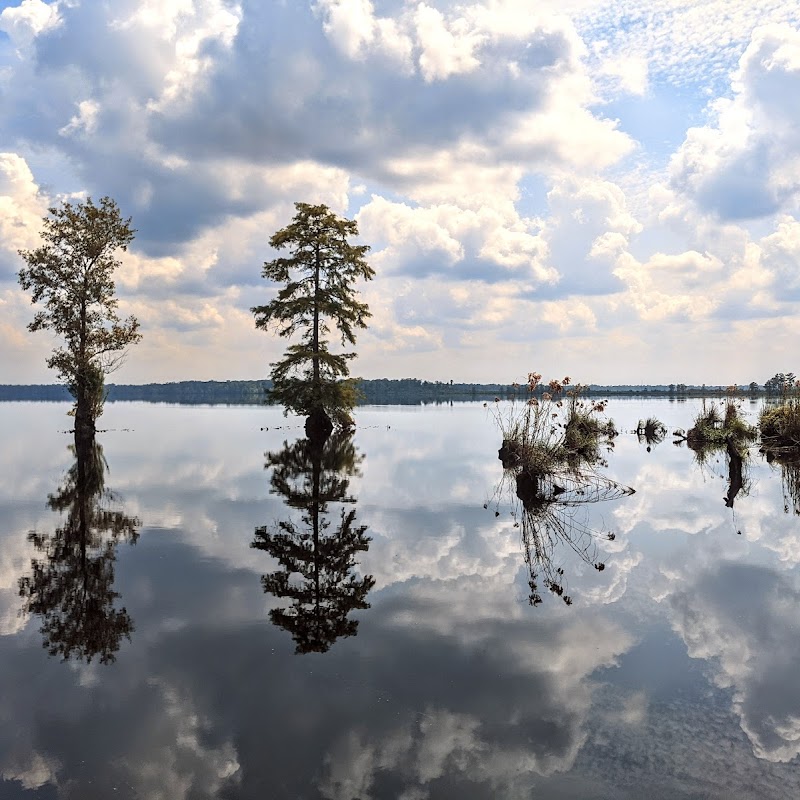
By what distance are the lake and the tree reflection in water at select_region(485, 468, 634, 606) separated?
102 millimetres

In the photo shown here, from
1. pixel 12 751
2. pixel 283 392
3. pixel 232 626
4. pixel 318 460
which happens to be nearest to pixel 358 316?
pixel 283 392

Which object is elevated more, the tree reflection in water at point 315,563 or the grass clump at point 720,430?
the grass clump at point 720,430

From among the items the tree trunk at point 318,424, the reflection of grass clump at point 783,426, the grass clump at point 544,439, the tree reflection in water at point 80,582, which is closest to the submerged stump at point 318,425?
the tree trunk at point 318,424

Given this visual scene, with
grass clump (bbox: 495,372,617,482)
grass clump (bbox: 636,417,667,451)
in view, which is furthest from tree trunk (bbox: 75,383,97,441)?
grass clump (bbox: 636,417,667,451)

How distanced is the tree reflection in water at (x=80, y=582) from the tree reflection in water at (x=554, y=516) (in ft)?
17.1

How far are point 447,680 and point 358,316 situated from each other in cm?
3585

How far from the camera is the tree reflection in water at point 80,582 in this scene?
7.09 m

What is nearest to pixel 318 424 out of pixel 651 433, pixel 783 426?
pixel 651 433

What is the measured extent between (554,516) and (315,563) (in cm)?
624

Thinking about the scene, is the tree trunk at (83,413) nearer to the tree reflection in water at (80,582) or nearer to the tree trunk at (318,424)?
the tree trunk at (318,424)

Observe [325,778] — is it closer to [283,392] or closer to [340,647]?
[340,647]

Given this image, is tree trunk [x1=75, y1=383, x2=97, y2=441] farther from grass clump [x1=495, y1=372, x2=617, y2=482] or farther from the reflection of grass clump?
the reflection of grass clump

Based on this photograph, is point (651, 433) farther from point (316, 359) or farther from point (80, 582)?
point (80, 582)

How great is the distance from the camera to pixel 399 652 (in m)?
6.74
